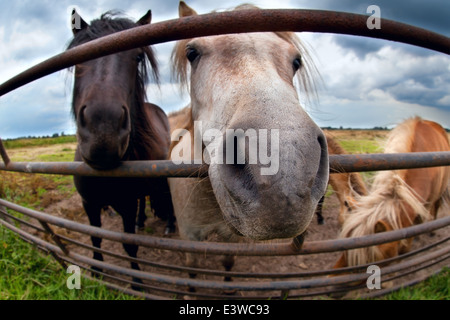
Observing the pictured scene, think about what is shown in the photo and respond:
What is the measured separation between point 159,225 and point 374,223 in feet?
11.9

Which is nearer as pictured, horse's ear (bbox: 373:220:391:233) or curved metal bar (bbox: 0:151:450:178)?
curved metal bar (bbox: 0:151:450:178)

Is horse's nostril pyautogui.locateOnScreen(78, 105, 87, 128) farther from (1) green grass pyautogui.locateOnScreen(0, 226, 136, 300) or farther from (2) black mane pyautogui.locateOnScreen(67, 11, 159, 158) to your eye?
(1) green grass pyautogui.locateOnScreen(0, 226, 136, 300)

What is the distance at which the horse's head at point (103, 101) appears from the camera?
1472 mm

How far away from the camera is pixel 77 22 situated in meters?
2.06

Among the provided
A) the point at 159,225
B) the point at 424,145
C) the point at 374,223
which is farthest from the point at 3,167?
the point at 424,145

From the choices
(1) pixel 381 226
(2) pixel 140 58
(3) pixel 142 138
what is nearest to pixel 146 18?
(2) pixel 140 58

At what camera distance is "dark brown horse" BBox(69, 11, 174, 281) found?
150cm

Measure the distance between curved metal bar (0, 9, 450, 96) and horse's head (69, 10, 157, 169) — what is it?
0.75m

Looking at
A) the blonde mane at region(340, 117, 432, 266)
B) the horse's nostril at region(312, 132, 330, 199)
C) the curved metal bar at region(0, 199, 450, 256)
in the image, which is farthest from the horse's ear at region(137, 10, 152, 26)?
the blonde mane at region(340, 117, 432, 266)

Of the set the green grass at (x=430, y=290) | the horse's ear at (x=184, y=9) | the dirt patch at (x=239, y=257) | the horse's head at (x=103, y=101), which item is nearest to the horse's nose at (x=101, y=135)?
the horse's head at (x=103, y=101)

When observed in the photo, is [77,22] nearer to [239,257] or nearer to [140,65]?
[140,65]

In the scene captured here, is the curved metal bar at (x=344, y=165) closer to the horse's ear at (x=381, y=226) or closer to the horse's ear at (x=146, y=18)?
→ the horse's ear at (x=381, y=226)

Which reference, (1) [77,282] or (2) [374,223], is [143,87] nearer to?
(1) [77,282]
